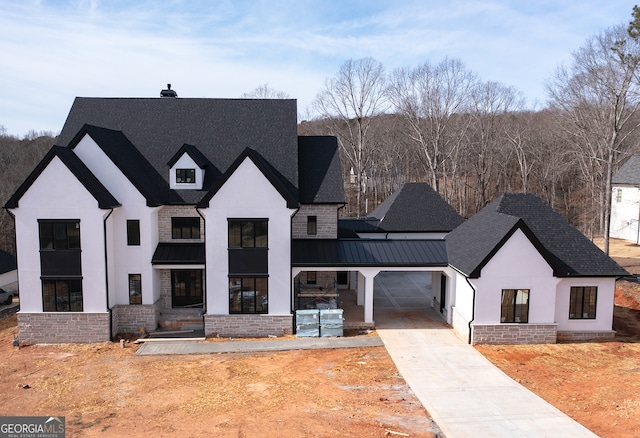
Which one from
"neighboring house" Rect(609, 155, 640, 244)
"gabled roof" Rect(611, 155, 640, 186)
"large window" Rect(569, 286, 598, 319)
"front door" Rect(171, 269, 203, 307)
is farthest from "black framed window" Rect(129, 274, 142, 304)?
"gabled roof" Rect(611, 155, 640, 186)

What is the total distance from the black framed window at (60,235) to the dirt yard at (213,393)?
4623mm

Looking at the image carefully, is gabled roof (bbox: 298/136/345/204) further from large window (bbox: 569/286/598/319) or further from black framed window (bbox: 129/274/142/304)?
large window (bbox: 569/286/598/319)

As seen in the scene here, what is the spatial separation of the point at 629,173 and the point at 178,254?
48603 millimetres

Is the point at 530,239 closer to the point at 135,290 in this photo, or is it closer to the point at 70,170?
the point at 135,290

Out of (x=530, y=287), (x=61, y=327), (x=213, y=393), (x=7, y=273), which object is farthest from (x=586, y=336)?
(x=7, y=273)

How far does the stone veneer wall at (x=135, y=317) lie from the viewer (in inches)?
858

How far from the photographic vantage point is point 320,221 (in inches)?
934

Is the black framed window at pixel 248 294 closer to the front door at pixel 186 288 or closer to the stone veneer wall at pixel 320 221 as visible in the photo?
the front door at pixel 186 288

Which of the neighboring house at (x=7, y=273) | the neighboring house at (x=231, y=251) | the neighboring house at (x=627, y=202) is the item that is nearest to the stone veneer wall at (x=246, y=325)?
the neighboring house at (x=231, y=251)

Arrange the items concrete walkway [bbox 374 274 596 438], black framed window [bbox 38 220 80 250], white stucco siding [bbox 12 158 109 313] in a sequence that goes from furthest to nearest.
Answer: black framed window [bbox 38 220 80 250] < white stucco siding [bbox 12 158 109 313] < concrete walkway [bbox 374 274 596 438]

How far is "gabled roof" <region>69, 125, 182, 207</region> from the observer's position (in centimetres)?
2139

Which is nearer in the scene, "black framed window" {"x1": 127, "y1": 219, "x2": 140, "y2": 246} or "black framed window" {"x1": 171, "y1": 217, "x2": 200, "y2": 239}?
"black framed window" {"x1": 127, "y1": 219, "x2": 140, "y2": 246}

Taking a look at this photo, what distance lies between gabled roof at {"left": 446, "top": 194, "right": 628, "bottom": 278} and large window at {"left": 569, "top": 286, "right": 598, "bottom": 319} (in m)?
0.88

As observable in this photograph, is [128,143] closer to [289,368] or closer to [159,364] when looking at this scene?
[159,364]
